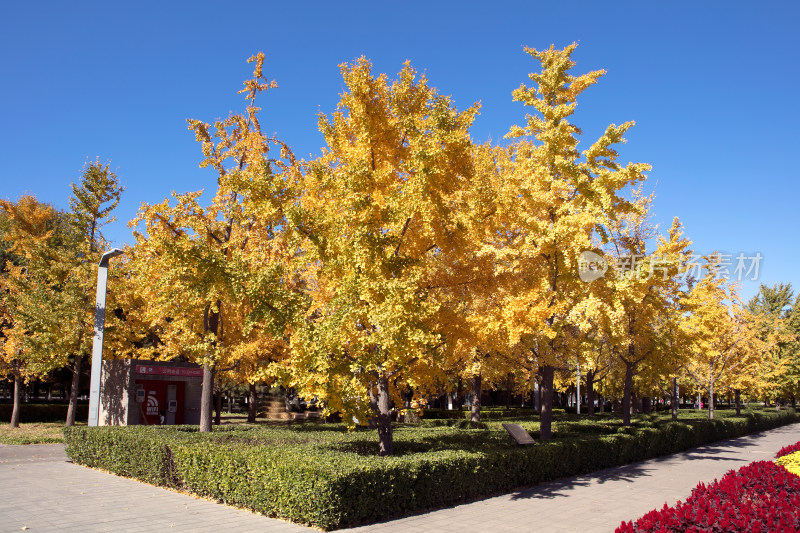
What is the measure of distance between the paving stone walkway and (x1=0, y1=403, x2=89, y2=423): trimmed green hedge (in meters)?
17.9

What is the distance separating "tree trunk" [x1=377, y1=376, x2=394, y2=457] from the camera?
35.2 ft

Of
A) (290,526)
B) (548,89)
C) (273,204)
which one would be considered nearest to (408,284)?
(273,204)

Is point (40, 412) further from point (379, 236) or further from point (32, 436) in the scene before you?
point (379, 236)

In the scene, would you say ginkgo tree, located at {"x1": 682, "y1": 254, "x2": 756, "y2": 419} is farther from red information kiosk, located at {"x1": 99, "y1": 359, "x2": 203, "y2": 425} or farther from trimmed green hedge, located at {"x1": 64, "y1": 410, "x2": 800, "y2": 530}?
red information kiosk, located at {"x1": 99, "y1": 359, "x2": 203, "y2": 425}

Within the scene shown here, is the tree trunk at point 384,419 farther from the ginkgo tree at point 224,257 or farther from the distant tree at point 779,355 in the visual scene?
the distant tree at point 779,355

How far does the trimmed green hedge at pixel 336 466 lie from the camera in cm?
789

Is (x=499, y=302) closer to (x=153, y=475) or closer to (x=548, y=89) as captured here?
(x=548, y=89)

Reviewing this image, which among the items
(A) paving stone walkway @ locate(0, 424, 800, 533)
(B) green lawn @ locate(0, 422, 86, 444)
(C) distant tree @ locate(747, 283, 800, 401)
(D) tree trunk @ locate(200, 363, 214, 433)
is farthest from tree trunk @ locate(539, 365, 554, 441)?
(C) distant tree @ locate(747, 283, 800, 401)

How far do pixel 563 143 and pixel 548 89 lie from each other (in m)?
Answer: 1.68

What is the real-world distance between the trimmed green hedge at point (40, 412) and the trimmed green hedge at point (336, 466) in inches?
721

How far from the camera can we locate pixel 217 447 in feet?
31.8

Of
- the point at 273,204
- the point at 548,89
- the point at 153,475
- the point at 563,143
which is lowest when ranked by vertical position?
the point at 153,475

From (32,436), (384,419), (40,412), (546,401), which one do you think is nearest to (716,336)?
(546,401)

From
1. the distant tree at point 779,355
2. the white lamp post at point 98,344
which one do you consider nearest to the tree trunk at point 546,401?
the white lamp post at point 98,344
